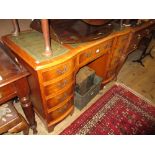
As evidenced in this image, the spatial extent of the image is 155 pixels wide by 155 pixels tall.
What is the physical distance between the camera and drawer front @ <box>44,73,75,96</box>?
1412 mm

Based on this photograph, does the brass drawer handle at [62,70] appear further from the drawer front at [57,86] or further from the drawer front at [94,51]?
the drawer front at [94,51]

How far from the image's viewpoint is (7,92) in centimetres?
120

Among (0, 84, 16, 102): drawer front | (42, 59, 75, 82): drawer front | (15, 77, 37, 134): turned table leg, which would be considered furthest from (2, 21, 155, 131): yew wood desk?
(0, 84, 16, 102): drawer front

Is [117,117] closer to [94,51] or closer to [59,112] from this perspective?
[59,112]

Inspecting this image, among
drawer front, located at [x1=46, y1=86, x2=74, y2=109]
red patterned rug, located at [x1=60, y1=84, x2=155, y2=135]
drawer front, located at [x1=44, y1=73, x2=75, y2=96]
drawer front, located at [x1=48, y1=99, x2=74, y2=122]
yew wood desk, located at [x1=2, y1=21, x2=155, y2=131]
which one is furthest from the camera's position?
red patterned rug, located at [x1=60, y1=84, x2=155, y2=135]

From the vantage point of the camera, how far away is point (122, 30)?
1.94 m

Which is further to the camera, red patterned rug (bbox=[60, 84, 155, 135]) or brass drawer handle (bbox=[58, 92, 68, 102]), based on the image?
red patterned rug (bbox=[60, 84, 155, 135])

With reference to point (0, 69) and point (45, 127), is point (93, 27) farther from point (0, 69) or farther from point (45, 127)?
point (45, 127)

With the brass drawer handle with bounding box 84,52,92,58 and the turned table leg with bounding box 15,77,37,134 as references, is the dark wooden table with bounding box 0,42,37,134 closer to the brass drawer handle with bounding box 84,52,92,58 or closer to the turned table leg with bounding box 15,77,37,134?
the turned table leg with bounding box 15,77,37,134

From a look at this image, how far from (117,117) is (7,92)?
153 cm

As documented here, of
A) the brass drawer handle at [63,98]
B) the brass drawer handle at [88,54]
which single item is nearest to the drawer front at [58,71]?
the brass drawer handle at [88,54]

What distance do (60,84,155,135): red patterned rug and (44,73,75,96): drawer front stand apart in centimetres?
70
